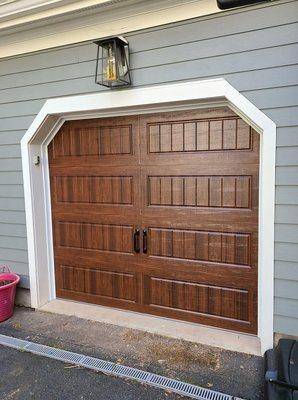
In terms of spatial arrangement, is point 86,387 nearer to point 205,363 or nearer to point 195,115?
point 205,363

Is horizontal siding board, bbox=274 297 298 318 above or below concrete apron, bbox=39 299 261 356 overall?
above

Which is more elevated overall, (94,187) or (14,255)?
(94,187)

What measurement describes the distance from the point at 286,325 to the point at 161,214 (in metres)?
1.37

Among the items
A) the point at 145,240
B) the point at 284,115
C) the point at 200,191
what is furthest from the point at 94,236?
the point at 284,115

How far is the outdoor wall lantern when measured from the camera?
268 centimetres

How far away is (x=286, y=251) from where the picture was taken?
2.47m

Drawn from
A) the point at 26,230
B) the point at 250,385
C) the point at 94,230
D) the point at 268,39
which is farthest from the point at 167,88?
the point at 250,385

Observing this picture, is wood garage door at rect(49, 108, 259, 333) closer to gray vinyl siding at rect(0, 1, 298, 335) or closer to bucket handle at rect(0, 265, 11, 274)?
gray vinyl siding at rect(0, 1, 298, 335)

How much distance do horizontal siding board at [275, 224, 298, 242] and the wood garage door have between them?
277mm

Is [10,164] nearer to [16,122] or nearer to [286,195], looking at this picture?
[16,122]

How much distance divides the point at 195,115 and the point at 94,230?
1.54 m

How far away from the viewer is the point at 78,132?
132 inches

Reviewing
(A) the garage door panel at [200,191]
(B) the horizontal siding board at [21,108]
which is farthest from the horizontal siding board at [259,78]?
(B) the horizontal siding board at [21,108]

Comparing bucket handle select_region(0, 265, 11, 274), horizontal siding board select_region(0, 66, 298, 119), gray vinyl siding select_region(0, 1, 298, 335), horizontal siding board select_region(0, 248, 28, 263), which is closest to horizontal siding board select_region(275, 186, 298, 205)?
gray vinyl siding select_region(0, 1, 298, 335)
